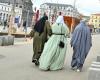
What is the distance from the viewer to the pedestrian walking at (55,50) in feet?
38.2

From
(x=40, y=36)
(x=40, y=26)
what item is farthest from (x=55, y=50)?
(x=40, y=26)

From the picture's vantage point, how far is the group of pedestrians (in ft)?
38.4

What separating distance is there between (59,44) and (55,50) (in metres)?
0.24

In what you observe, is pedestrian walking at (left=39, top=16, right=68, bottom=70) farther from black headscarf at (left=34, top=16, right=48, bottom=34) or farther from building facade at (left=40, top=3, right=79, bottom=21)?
building facade at (left=40, top=3, right=79, bottom=21)

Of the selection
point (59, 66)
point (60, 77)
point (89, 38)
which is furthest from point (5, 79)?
point (89, 38)

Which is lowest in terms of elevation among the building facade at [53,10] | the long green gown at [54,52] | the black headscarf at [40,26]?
the building facade at [53,10]

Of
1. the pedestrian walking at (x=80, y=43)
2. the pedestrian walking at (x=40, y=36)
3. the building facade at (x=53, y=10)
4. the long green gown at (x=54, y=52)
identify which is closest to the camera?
the long green gown at (x=54, y=52)

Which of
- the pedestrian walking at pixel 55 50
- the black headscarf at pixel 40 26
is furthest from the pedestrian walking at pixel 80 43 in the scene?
the black headscarf at pixel 40 26

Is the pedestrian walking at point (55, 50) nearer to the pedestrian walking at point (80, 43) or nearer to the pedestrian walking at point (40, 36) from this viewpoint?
the pedestrian walking at point (80, 43)

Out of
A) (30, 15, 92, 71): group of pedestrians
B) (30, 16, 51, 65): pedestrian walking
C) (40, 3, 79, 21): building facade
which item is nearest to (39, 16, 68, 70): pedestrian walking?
(30, 15, 92, 71): group of pedestrians

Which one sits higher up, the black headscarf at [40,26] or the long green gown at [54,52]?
the black headscarf at [40,26]

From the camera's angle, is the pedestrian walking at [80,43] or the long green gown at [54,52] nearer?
the long green gown at [54,52]

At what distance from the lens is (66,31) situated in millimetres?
12039

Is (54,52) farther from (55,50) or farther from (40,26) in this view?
(40,26)
